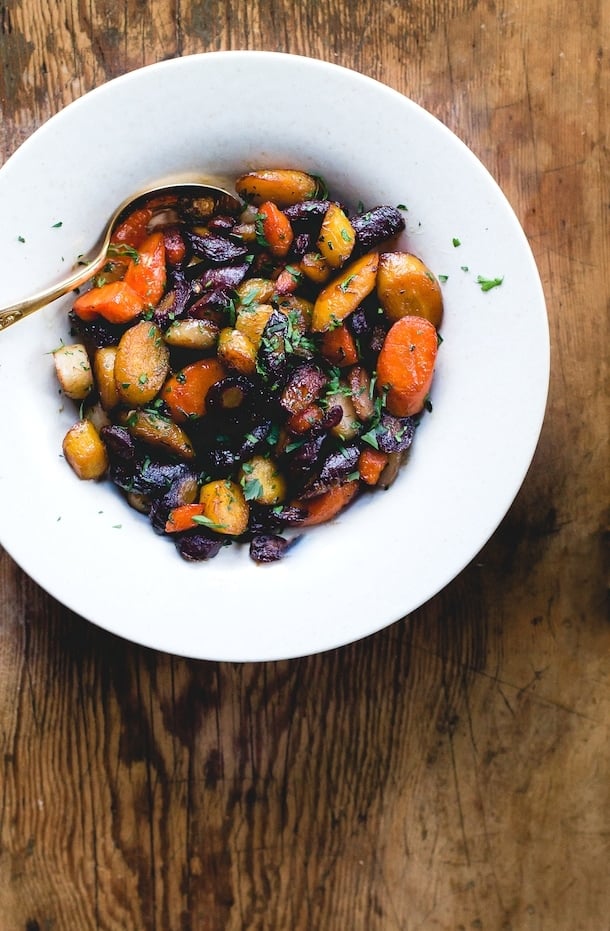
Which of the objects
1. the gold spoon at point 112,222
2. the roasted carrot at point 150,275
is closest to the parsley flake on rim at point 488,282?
the gold spoon at point 112,222

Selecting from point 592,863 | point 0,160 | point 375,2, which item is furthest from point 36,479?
point 592,863

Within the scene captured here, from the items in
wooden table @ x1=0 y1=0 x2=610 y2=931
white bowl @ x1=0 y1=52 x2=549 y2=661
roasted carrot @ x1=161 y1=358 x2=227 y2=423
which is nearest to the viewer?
white bowl @ x1=0 y1=52 x2=549 y2=661

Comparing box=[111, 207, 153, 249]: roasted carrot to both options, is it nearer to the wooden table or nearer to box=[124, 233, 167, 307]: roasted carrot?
box=[124, 233, 167, 307]: roasted carrot

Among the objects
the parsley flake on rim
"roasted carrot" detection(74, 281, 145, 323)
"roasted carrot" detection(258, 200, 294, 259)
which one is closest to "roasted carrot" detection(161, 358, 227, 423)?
"roasted carrot" detection(74, 281, 145, 323)

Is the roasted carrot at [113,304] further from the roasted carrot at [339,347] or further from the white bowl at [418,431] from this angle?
the roasted carrot at [339,347]

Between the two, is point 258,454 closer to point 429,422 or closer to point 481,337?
point 429,422
